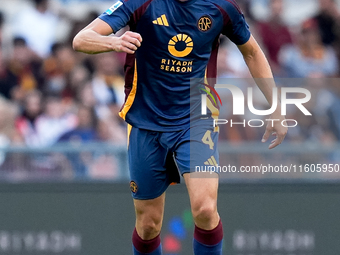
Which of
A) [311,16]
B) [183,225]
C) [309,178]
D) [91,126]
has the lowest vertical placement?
[183,225]

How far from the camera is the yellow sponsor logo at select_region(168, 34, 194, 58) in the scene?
4590 mm

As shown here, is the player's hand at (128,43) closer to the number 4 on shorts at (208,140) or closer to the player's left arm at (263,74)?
the number 4 on shorts at (208,140)

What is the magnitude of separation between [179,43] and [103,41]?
2.44 feet

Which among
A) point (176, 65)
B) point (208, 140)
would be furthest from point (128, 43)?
point (208, 140)

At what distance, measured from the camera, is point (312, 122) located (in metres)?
6.89

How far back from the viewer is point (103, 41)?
4.07m

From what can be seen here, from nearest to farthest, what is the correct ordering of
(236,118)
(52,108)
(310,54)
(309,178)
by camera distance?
1. (309,178)
2. (236,118)
3. (52,108)
4. (310,54)

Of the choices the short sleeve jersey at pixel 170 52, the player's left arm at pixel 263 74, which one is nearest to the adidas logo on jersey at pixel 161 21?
the short sleeve jersey at pixel 170 52

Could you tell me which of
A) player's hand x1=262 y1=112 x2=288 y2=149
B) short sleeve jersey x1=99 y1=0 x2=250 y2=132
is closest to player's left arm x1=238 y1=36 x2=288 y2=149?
player's hand x1=262 y1=112 x2=288 y2=149

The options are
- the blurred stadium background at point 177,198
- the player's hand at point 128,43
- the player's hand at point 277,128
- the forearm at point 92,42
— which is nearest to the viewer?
the player's hand at point 128,43

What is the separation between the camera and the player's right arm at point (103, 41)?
3939 mm

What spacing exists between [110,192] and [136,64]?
7.42 ft

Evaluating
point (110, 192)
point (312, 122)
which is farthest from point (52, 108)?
point (312, 122)

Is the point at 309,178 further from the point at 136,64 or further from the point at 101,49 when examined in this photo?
the point at 101,49
